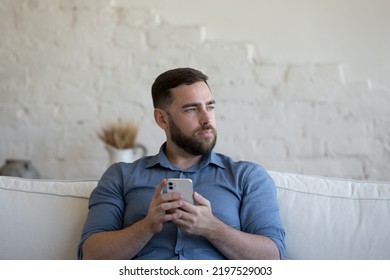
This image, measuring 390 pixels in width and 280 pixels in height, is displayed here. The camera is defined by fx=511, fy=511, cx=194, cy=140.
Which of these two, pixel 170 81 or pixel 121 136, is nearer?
pixel 170 81

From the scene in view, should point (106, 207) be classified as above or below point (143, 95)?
below

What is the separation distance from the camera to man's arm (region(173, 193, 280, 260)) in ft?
4.45

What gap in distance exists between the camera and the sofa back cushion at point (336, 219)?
158 cm

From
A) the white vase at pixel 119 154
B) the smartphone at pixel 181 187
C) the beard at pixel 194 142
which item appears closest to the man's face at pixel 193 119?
the beard at pixel 194 142

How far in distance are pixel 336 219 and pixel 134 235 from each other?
649mm

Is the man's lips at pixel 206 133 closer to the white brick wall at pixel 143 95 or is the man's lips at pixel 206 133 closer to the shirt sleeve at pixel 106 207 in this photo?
the shirt sleeve at pixel 106 207

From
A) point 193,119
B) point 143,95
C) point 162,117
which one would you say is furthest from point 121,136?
point 193,119

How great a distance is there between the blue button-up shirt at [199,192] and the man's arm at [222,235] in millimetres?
47

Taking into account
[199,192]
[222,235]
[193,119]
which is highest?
[193,119]

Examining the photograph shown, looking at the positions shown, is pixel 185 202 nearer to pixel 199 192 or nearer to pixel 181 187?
pixel 181 187

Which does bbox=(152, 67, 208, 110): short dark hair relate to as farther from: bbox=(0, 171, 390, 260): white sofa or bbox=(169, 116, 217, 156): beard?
bbox=(0, 171, 390, 260): white sofa

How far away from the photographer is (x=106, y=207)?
1544 mm
